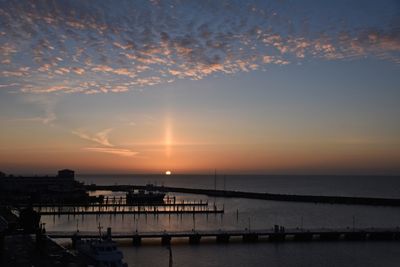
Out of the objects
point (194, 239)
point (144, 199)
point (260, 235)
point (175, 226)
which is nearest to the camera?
point (194, 239)

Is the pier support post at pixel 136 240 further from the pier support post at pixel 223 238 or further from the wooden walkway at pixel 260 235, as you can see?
the pier support post at pixel 223 238

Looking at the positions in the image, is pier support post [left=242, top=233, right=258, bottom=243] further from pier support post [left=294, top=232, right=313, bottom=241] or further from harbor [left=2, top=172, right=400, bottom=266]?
pier support post [left=294, top=232, right=313, bottom=241]

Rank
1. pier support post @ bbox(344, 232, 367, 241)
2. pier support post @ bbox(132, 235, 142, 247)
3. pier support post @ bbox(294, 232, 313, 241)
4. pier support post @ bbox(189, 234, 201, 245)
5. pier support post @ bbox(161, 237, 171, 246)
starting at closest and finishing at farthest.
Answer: pier support post @ bbox(132, 235, 142, 247) → pier support post @ bbox(161, 237, 171, 246) → pier support post @ bbox(189, 234, 201, 245) → pier support post @ bbox(294, 232, 313, 241) → pier support post @ bbox(344, 232, 367, 241)

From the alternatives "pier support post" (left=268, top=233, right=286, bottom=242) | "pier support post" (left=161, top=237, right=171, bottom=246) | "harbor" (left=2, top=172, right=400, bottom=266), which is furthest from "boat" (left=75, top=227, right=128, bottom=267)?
"pier support post" (left=268, top=233, right=286, bottom=242)

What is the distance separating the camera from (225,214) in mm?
96438

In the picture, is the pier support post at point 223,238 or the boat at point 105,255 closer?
the boat at point 105,255

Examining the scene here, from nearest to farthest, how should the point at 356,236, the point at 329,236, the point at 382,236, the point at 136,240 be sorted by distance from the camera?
the point at 136,240, the point at 329,236, the point at 356,236, the point at 382,236

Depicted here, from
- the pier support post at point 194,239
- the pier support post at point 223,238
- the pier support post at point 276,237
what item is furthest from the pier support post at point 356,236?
the pier support post at point 194,239

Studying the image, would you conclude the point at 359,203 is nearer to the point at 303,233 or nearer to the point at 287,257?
the point at 303,233

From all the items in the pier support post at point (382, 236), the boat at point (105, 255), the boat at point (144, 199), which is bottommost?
the pier support post at point (382, 236)

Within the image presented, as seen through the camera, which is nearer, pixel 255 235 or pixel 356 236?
pixel 255 235

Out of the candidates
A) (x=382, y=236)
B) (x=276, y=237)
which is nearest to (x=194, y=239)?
(x=276, y=237)

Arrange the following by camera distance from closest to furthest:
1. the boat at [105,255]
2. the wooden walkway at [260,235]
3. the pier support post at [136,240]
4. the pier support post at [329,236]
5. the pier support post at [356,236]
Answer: the boat at [105,255] < the pier support post at [136,240] < the wooden walkway at [260,235] < the pier support post at [329,236] < the pier support post at [356,236]

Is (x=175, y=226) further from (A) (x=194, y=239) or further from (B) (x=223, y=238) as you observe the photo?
(A) (x=194, y=239)
